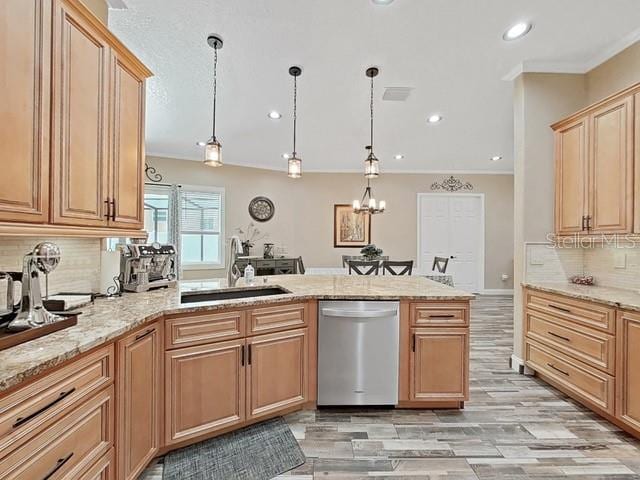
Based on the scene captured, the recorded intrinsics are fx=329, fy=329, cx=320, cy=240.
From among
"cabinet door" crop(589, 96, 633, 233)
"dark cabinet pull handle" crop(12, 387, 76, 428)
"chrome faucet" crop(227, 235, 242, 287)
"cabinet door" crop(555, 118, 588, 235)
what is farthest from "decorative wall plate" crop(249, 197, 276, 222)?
"dark cabinet pull handle" crop(12, 387, 76, 428)

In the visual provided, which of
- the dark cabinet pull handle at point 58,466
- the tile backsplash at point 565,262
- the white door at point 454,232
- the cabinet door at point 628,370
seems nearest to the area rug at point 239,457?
the dark cabinet pull handle at point 58,466

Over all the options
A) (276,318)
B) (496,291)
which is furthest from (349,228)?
(276,318)

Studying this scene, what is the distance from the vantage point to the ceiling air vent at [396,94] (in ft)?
11.9

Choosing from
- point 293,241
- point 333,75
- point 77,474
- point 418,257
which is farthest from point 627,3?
point 293,241

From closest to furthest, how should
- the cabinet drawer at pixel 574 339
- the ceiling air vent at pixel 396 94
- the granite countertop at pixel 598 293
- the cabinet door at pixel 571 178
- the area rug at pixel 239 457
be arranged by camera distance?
the area rug at pixel 239 457 → the granite countertop at pixel 598 293 → the cabinet drawer at pixel 574 339 → the cabinet door at pixel 571 178 → the ceiling air vent at pixel 396 94

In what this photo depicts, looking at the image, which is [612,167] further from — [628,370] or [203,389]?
[203,389]

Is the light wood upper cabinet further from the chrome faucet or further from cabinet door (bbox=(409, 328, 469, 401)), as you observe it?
the chrome faucet

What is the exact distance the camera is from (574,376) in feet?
8.38

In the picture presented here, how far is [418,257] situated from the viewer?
24.3 ft

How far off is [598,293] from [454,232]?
16.5ft

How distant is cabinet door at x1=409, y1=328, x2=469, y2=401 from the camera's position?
243 cm

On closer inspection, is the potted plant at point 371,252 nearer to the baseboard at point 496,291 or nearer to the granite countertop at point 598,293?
the granite countertop at point 598,293

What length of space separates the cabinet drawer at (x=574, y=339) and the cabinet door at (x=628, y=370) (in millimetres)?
63

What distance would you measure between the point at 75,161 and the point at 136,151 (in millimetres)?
547
